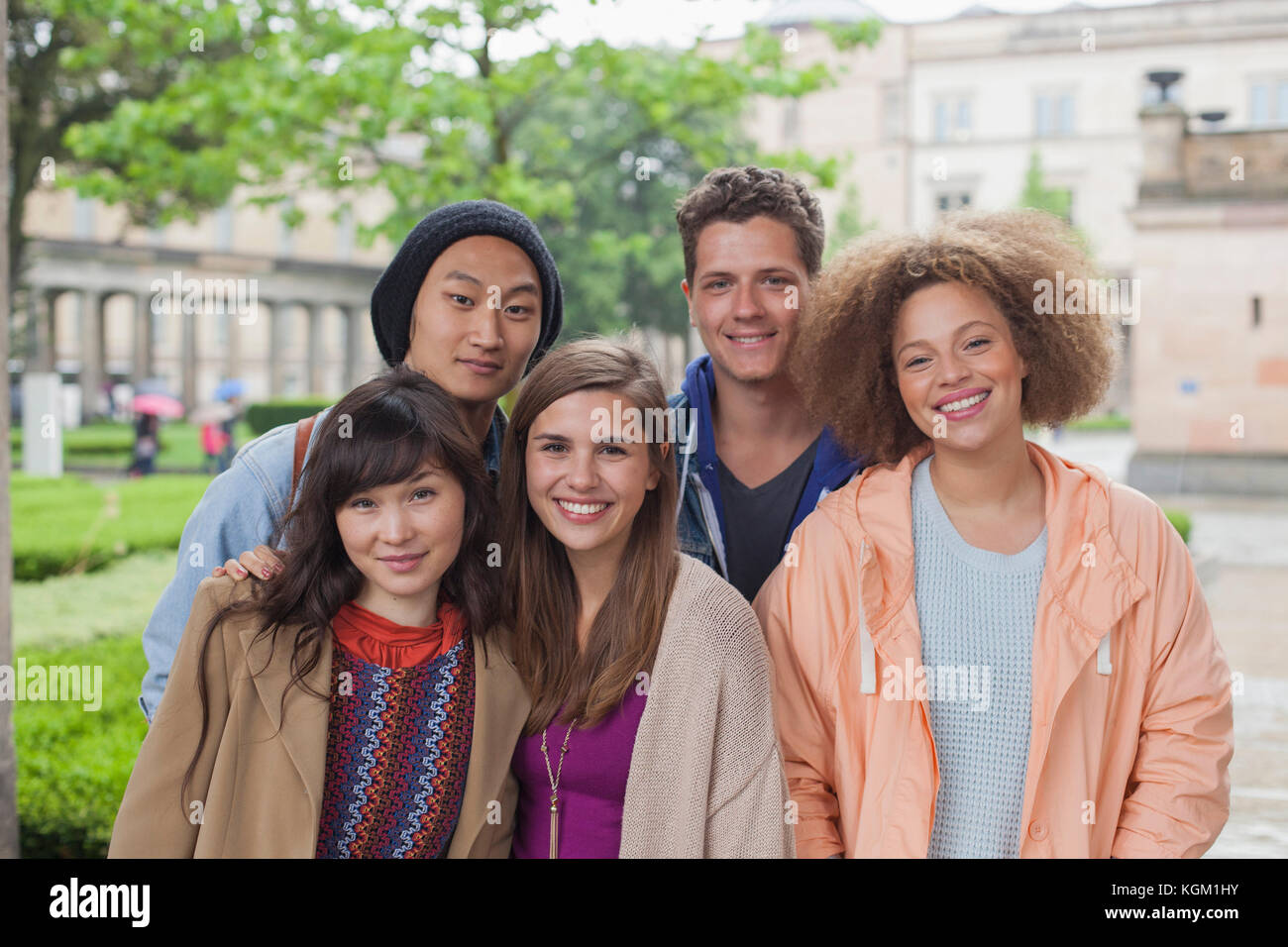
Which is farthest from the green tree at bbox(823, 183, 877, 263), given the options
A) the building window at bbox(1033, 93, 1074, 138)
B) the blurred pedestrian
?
the blurred pedestrian

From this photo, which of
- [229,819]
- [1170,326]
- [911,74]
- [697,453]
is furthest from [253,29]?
[911,74]

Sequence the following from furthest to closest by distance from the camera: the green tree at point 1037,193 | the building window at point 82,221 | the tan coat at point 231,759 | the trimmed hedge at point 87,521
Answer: the green tree at point 1037,193 → the building window at point 82,221 → the trimmed hedge at point 87,521 → the tan coat at point 231,759

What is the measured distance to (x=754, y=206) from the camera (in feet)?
10.9

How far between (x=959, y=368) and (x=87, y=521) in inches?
403

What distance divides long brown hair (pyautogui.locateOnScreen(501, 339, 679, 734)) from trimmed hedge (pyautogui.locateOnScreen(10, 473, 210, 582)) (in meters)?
6.92

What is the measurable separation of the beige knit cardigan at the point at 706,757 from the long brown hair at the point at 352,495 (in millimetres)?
442

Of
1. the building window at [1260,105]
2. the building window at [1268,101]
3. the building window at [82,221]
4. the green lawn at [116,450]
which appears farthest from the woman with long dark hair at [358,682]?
the building window at [1260,105]

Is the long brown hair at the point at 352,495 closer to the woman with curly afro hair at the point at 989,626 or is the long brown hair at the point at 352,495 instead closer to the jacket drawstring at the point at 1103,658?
the woman with curly afro hair at the point at 989,626

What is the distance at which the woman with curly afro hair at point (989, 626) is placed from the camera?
255 centimetres

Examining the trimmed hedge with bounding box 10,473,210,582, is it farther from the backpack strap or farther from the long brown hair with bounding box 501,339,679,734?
the long brown hair with bounding box 501,339,679,734

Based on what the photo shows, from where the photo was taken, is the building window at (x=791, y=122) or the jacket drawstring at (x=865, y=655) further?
the building window at (x=791, y=122)

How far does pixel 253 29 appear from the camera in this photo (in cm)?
1029

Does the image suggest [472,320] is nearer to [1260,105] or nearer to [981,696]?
[981,696]

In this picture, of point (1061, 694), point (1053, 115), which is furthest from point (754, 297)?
point (1053, 115)
